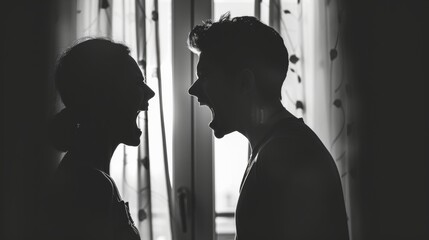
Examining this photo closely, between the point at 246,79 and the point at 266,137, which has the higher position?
the point at 246,79

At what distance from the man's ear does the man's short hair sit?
1 centimetres

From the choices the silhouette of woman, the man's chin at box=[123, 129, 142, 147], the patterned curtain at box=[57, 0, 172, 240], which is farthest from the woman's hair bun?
the patterned curtain at box=[57, 0, 172, 240]

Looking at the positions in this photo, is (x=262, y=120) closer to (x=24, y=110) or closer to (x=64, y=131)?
(x=64, y=131)

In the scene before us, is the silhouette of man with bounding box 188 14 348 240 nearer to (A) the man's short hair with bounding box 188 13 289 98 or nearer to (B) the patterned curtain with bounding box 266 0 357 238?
(A) the man's short hair with bounding box 188 13 289 98

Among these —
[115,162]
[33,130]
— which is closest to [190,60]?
[115,162]

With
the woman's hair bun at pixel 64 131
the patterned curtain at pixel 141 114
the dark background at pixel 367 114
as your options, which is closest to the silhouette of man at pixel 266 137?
the woman's hair bun at pixel 64 131

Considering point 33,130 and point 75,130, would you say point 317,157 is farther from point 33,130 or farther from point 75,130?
point 33,130

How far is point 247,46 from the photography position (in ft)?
3.75

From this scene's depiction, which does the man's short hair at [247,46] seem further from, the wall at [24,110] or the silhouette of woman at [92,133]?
Result: the wall at [24,110]

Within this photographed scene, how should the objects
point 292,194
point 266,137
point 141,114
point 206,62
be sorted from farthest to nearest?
point 141,114 < point 206,62 < point 266,137 < point 292,194

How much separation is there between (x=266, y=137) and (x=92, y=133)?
0.41 meters

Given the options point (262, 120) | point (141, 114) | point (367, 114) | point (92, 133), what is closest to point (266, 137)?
point (262, 120)

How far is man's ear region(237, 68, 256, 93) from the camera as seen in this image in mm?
1135

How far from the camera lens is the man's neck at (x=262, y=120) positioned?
42.8 inches
